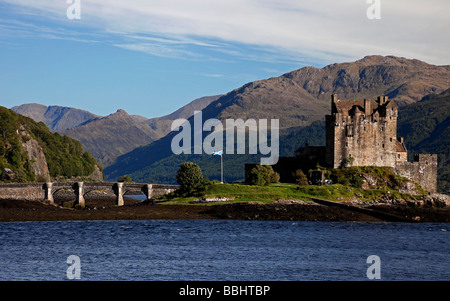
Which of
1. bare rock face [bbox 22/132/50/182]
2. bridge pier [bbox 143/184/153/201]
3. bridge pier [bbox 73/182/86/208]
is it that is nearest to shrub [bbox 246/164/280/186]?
bridge pier [bbox 143/184/153/201]

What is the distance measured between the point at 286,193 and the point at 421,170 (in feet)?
98.7

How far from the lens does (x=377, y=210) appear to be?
98.8 metres

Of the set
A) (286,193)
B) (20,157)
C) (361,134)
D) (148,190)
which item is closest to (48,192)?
(148,190)

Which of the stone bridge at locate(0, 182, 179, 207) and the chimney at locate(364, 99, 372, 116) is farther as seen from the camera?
the stone bridge at locate(0, 182, 179, 207)

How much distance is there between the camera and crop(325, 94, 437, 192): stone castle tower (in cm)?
11475

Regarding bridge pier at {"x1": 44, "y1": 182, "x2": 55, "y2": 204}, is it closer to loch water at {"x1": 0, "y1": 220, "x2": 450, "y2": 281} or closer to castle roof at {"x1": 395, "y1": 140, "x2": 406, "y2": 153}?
loch water at {"x1": 0, "y1": 220, "x2": 450, "y2": 281}

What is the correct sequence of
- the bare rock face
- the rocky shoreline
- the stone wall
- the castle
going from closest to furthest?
the rocky shoreline
the castle
the stone wall
the bare rock face

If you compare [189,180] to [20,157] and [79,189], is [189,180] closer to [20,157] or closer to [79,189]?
[79,189]

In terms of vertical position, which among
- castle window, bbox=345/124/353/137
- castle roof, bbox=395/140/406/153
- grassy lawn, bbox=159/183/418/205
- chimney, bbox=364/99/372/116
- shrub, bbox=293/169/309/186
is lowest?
grassy lawn, bbox=159/183/418/205

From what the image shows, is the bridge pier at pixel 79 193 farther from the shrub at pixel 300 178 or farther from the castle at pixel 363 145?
the shrub at pixel 300 178
